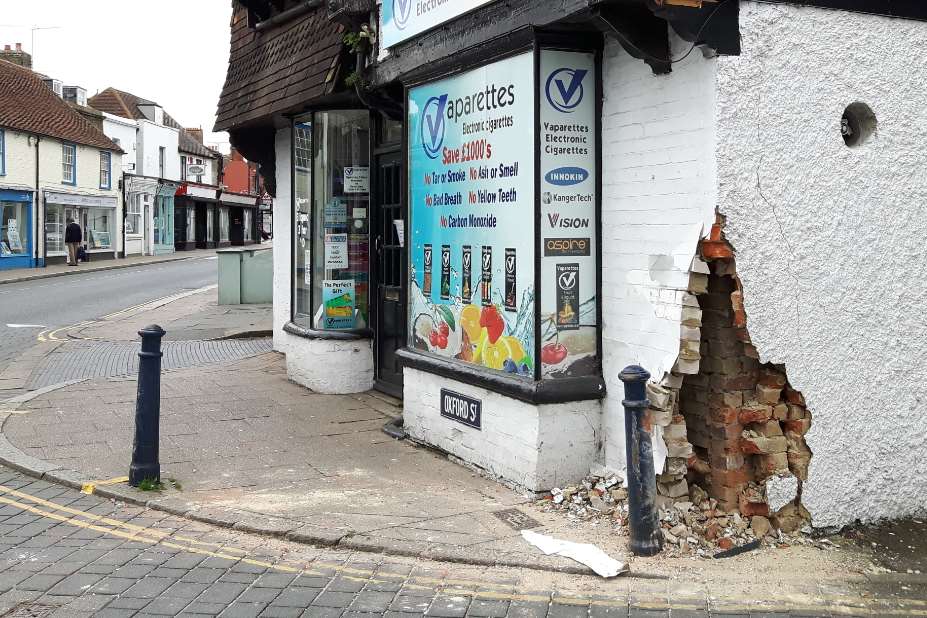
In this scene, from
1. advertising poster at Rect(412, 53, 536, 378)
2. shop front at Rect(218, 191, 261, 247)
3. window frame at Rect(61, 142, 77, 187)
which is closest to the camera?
advertising poster at Rect(412, 53, 536, 378)

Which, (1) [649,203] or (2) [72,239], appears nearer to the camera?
(1) [649,203]

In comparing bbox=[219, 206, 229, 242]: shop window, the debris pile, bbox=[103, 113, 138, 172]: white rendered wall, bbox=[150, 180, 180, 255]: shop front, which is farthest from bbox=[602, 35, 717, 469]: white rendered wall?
bbox=[219, 206, 229, 242]: shop window

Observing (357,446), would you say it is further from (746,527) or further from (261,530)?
(746,527)

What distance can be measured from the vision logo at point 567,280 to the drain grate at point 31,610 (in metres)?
3.62

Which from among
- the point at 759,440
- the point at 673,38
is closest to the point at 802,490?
the point at 759,440

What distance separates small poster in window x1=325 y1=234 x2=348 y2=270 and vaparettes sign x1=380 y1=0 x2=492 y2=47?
8.60ft

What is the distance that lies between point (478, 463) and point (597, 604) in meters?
2.45

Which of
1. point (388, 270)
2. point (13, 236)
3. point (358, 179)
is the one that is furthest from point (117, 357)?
point (13, 236)

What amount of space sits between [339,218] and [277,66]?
2238 mm

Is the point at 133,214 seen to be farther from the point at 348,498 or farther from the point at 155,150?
the point at 348,498

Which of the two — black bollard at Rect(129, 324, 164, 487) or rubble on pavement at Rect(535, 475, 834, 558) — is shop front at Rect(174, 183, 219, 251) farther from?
rubble on pavement at Rect(535, 475, 834, 558)

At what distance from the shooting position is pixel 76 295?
2373 centimetres

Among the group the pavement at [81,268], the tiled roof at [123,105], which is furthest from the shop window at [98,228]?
the tiled roof at [123,105]

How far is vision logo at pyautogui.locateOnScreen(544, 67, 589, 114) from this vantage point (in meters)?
6.16
